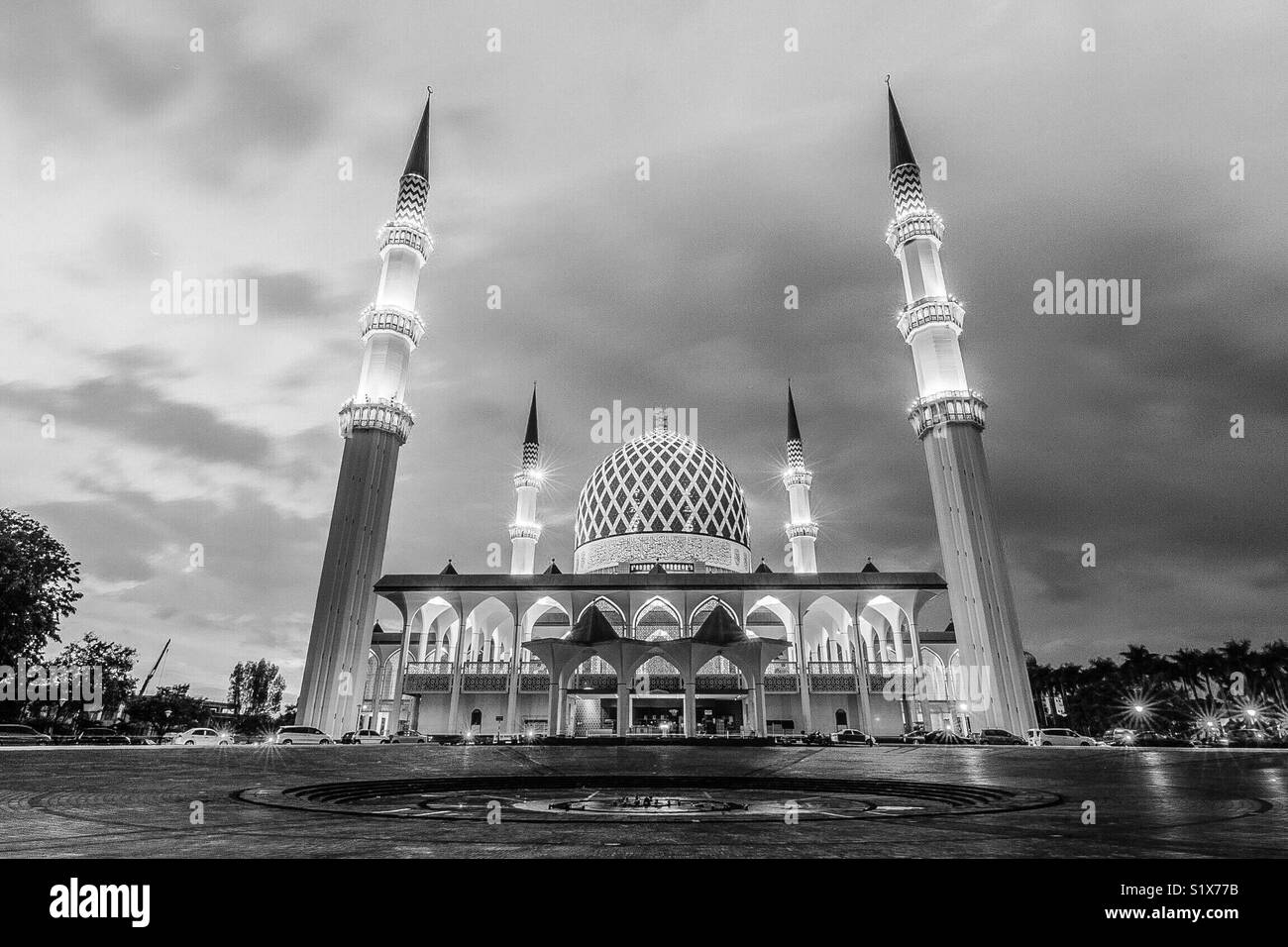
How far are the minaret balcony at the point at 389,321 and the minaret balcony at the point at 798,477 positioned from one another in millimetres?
28803

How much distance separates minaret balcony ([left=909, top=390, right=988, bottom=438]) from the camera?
3434 cm

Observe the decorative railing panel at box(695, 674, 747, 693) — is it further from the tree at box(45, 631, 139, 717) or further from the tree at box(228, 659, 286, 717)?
the tree at box(228, 659, 286, 717)

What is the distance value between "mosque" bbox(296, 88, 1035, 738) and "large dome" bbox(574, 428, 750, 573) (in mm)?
2123

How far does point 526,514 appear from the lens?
166 feet

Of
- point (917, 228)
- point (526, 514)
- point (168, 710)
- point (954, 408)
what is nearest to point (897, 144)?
point (917, 228)

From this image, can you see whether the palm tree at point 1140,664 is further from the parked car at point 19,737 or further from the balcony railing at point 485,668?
the parked car at point 19,737

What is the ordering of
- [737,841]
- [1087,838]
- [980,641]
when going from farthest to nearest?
[980,641], [1087,838], [737,841]

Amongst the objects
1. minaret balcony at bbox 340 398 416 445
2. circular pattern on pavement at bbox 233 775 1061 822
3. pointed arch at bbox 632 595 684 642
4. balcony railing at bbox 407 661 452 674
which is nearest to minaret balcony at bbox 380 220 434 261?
minaret balcony at bbox 340 398 416 445

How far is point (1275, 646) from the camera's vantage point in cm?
5344

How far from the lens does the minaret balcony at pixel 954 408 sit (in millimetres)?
34344

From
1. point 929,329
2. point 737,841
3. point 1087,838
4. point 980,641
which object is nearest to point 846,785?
point 1087,838
